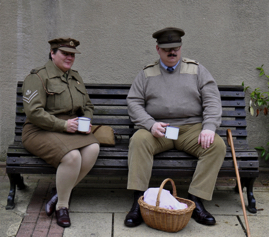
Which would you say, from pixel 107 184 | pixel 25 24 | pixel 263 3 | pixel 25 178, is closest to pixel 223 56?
pixel 263 3

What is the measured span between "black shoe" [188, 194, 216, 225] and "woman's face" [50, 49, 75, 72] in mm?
1633

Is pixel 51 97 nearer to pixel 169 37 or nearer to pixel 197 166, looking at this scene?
pixel 169 37

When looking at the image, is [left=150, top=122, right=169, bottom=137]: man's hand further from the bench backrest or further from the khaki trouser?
the bench backrest

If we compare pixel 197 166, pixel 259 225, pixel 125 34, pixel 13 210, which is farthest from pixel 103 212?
pixel 125 34

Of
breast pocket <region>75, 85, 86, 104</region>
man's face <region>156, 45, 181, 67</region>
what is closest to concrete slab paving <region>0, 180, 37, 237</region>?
breast pocket <region>75, 85, 86, 104</region>

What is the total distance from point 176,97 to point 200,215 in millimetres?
1105

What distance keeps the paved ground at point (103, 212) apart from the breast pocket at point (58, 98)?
95 cm

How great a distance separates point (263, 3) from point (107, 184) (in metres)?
2.77

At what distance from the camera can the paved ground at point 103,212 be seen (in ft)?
9.60

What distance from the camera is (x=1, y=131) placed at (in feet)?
14.3

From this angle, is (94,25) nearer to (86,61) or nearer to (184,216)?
(86,61)

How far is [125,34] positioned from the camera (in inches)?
165

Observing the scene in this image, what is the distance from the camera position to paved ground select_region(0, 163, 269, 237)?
115 inches

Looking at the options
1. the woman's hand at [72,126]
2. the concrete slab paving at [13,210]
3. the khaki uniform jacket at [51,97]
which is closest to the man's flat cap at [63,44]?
the khaki uniform jacket at [51,97]
